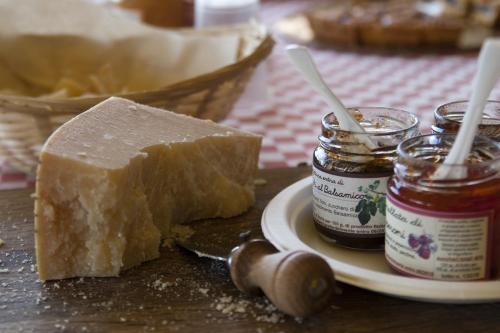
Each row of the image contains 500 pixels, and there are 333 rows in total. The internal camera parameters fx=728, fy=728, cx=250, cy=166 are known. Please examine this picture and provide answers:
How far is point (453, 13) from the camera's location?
2199 millimetres

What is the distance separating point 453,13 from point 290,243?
165 cm

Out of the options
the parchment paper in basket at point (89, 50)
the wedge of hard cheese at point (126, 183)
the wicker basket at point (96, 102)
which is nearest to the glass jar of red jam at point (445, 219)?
the wedge of hard cheese at point (126, 183)

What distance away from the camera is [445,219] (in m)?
0.65

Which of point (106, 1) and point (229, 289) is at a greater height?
point (106, 1)

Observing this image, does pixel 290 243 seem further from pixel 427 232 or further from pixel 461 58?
pixel 461 58

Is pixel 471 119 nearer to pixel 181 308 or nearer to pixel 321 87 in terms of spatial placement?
pixel 321 87

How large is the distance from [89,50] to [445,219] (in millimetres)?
986

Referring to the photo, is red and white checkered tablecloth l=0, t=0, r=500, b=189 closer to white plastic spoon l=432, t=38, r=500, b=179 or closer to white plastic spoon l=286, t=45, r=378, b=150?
white plastic spoon l=286, t=45, r=378, b=150

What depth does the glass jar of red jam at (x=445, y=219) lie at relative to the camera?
0.65 m

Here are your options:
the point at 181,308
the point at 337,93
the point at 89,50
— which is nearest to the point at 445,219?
the point at 181,308

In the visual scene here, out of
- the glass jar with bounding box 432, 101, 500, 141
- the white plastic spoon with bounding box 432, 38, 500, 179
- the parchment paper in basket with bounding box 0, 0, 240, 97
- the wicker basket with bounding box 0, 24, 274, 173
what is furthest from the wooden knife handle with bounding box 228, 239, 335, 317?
the parchment paper in basket with bounding box 0, 0, 240, 97

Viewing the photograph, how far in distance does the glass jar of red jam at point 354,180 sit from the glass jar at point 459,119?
3 cm

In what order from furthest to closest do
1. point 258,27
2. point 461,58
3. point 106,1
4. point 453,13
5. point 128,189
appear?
point 453,13 → point 461,58 → point 106,1 → point 258,27 → point 128,189

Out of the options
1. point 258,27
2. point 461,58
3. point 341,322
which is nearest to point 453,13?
point 461,58
